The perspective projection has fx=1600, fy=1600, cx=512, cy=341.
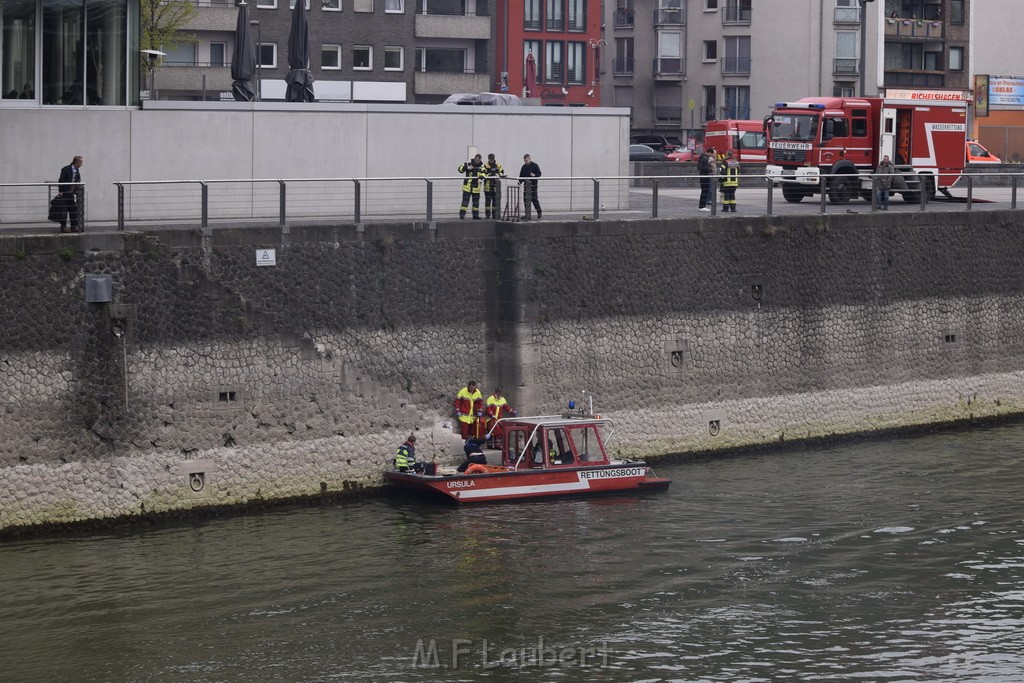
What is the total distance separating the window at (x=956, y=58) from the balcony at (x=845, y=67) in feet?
17.0

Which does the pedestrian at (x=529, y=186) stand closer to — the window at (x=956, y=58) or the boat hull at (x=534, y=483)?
the boat hull at (x=534, y=483)

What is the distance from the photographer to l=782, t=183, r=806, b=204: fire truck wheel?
3678 cm

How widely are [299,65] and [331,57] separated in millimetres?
31102

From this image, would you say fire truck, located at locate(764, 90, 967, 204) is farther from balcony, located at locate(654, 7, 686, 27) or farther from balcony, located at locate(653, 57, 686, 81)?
balcony, located at locate(654, 7, 686, 27)

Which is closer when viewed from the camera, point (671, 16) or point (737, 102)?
point (737, 102)

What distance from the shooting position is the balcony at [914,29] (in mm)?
70562

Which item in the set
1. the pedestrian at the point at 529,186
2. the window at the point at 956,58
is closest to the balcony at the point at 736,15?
the window at the point at 956,58

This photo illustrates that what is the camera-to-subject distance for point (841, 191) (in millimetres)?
33438

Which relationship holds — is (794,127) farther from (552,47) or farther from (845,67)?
(845,67)

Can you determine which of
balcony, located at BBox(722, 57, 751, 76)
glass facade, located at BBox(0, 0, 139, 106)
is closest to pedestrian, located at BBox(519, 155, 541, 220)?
glass facade, located at BBox(0, 0, 139, 106)

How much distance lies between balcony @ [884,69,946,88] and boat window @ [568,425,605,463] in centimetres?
5066

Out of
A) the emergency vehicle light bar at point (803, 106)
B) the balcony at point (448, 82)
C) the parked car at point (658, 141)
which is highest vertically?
the balcony at point (448, 82)

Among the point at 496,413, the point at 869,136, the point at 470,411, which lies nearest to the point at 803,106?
the point at 869,136

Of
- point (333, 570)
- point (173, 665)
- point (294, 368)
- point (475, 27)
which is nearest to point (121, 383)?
point (294, 368)
